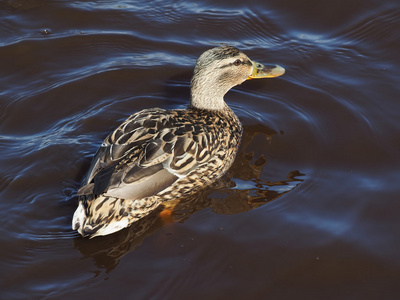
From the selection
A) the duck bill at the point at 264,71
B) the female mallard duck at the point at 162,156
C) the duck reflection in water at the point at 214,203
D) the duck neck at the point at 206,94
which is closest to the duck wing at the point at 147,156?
the female mallard duck at the point at 162,156

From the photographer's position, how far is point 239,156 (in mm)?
6672

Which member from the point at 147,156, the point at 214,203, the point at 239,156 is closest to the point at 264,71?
the point at 239,156

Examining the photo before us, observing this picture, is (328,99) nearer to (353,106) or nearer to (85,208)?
(353,106)

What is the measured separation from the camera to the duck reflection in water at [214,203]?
213 inches

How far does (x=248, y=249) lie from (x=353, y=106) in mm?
2582

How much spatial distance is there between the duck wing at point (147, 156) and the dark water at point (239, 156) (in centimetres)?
43

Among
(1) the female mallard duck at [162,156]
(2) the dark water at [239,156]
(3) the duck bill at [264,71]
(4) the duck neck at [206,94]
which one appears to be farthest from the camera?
(3) the duck bill at [264,71]

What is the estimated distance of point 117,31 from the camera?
8.42 m

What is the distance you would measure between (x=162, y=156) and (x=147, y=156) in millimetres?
153

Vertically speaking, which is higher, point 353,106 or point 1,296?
point 353,106

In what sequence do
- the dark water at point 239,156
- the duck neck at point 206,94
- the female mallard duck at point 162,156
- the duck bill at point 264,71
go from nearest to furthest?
the dark water at point 239,156 < the female mallard duck at point 162,156 < the duck neck at point 206,94 < the duck bill at point 264,71

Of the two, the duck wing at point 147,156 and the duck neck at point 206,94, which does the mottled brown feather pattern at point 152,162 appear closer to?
the duck wing at point 147,156

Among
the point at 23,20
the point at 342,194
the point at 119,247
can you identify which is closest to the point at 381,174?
the point at 342,194

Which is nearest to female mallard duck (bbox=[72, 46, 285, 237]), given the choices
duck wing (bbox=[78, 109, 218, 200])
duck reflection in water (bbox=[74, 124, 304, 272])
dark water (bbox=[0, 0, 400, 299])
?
duck wing (bbox=[78, 109, 218, 200])
